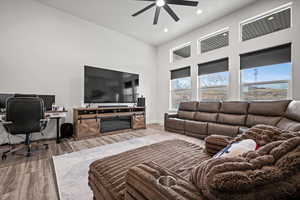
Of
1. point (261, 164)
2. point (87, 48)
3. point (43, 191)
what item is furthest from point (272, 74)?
point (87, 48)

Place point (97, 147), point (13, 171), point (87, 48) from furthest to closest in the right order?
point (87, 48)
point (97, 147)
point (13, 171)

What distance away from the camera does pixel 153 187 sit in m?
0.58

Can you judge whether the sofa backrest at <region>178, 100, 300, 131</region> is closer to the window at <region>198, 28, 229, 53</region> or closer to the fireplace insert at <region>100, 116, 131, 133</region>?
the fireplace insert at <region>100, 116, 131, 133</region>

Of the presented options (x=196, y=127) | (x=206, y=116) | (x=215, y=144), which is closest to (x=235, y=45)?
(x=206, y=116)

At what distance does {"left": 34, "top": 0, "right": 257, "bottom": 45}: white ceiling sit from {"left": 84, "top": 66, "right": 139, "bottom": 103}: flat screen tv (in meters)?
1.61

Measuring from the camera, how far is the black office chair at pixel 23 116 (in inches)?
90.4

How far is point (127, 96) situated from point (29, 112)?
9.04 feet

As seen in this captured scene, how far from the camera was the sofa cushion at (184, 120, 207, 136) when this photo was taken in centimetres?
339

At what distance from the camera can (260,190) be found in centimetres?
43

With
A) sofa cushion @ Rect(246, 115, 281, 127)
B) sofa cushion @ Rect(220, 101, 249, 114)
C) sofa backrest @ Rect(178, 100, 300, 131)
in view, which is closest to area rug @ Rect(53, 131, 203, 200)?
sofa backrest @ Rect(178, 100, 300, 131)

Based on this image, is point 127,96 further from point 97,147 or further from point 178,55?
point 178,55

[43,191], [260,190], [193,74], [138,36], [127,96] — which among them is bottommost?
[43,191]

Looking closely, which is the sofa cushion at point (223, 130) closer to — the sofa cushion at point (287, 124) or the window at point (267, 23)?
the sofa cushion at point (287, 124)

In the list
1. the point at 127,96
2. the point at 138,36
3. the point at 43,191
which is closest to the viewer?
the point at 43,191
